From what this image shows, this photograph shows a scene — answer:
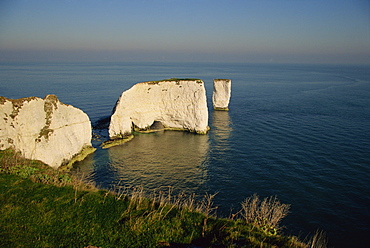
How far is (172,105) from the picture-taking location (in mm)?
47531

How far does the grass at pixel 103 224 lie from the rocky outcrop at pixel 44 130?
14.6m

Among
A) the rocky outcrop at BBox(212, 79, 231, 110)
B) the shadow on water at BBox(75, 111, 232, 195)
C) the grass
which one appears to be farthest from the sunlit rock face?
the grass

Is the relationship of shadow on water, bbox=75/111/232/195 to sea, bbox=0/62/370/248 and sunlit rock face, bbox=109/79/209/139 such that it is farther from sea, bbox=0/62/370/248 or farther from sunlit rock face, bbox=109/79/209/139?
sunlit rock face, bbox=109/79/209/139

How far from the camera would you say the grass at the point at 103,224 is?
927cm

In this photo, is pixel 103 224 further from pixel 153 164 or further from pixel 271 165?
pixel 271 165

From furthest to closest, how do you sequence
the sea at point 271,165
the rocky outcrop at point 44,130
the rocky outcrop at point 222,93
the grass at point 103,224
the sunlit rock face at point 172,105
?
the rocky outcrop at point 222,93 < the sunlit rock face at point 172,105 < the rocky outcrop at point 44,130 < the sea at point 271,165 < the grass at point 103,224

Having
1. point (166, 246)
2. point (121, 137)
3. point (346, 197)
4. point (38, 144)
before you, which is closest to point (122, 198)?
point (166, 246)

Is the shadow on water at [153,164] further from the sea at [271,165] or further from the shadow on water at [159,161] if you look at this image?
the sea at [271,165]

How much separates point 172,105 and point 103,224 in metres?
38.0

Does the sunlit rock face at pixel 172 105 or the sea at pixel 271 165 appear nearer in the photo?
the sea at pixel 271 165

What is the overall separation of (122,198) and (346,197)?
22911 millimetres

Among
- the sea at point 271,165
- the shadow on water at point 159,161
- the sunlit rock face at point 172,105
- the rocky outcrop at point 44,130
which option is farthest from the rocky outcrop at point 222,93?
the rocky outcrop at point 44,130

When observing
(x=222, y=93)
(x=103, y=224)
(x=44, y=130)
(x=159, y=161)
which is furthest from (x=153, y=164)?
(x=222, y=93)

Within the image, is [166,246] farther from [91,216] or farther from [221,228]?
[91,216]
